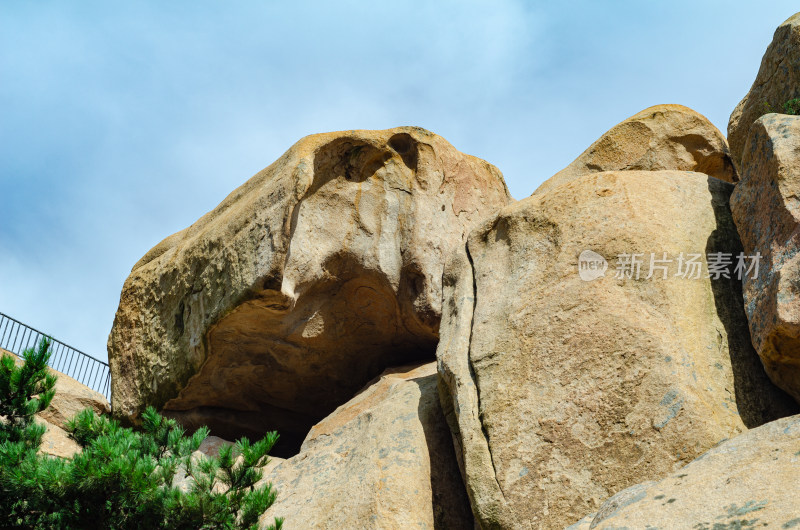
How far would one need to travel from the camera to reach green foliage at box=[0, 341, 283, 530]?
5340 millimetres

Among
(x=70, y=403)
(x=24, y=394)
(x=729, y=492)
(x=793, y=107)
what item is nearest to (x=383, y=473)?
(x=24, y=394)

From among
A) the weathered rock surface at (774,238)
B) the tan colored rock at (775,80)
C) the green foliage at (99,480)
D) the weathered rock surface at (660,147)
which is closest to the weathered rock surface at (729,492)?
the weathered rock surface at (774,238)

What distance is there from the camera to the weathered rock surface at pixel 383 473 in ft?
21.8

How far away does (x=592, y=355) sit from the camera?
6.25 meters

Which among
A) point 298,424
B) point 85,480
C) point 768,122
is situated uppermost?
point 768,122

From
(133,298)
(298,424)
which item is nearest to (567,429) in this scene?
(298,424)

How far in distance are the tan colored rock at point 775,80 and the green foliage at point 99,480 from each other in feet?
16.4

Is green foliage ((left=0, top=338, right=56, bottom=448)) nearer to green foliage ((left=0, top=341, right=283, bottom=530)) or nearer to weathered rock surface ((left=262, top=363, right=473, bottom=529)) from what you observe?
green foliage ((left=0, top=341, right=283, bottom=530))

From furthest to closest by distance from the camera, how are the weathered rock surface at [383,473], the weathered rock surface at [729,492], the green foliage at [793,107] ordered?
the green foliage at [793,107] < the weathered rock surface at [383,473] < the weathered rock surface at [729,492]

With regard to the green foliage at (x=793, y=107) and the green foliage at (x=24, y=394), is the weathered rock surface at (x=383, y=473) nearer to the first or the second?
the green foliage at (x=24, y=394)

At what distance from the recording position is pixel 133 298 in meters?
10.7

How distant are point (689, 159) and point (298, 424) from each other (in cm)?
557

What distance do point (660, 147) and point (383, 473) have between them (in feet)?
17.8

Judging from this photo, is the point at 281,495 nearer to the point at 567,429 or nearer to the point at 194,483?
the point at 194,483
